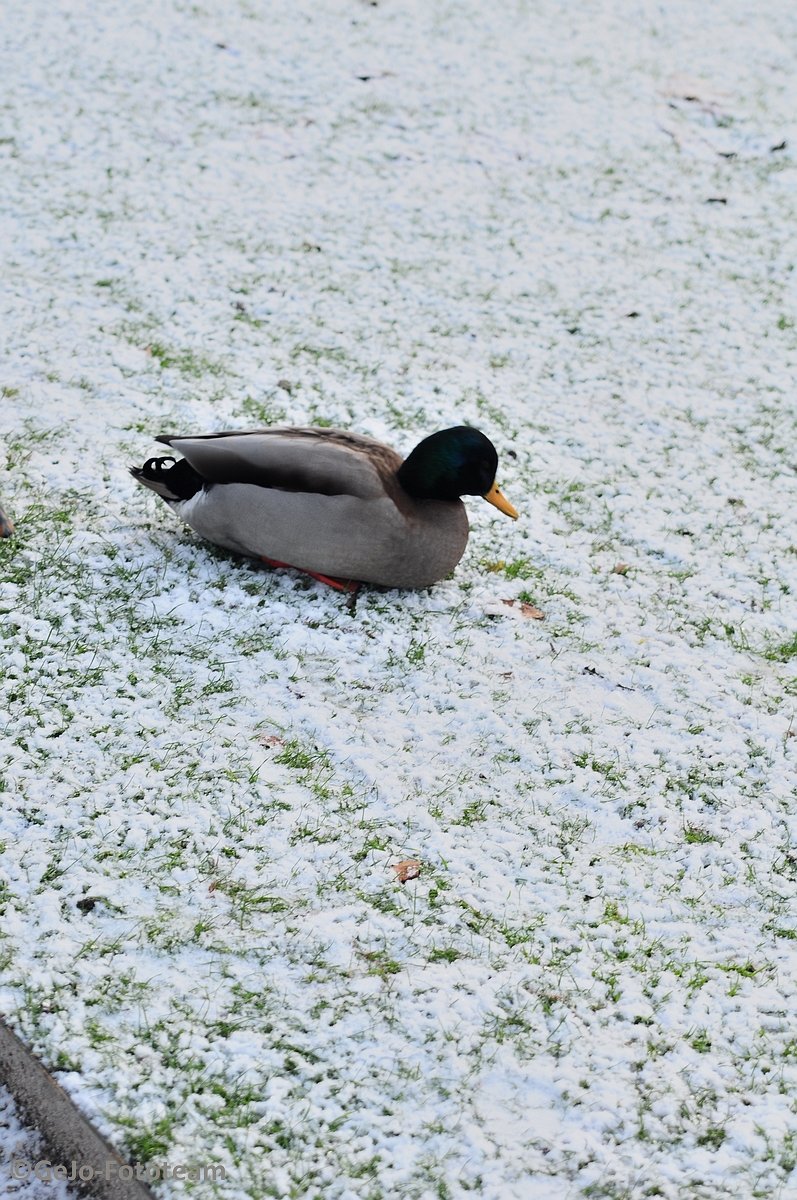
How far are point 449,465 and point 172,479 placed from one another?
38.4 inches

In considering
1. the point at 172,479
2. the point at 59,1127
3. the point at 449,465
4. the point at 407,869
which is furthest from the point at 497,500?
the point at 59,1127

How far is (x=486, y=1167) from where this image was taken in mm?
2367

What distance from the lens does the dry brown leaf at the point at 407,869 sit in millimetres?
3039

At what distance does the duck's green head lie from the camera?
3936 mm

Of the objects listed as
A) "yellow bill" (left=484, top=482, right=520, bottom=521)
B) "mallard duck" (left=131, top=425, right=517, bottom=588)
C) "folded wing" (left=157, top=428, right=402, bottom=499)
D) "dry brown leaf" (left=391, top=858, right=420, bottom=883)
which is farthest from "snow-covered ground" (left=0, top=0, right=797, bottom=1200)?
"folded wing" (left=157, top=428, right=402, bottom=499)

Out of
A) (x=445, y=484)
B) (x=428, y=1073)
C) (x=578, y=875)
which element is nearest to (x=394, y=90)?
(x=445, y=484)

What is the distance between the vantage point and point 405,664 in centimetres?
381

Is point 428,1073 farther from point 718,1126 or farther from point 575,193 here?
point 575,193

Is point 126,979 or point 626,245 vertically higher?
point 626,245

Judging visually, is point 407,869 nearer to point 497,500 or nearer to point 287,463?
point 287,463

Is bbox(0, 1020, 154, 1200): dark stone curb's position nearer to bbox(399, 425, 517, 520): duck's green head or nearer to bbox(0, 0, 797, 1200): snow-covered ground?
bbox(0, 0, 797, 1200): snow-covered ground

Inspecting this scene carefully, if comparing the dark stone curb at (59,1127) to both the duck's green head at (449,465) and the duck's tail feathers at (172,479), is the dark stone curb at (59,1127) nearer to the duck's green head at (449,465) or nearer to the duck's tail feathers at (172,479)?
the duck's tail feathers at (172,479)

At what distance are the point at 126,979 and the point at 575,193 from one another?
592 cm

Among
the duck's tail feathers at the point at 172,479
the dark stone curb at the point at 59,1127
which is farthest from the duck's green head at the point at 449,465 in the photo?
the dark stone curb at the point at 59,1127
